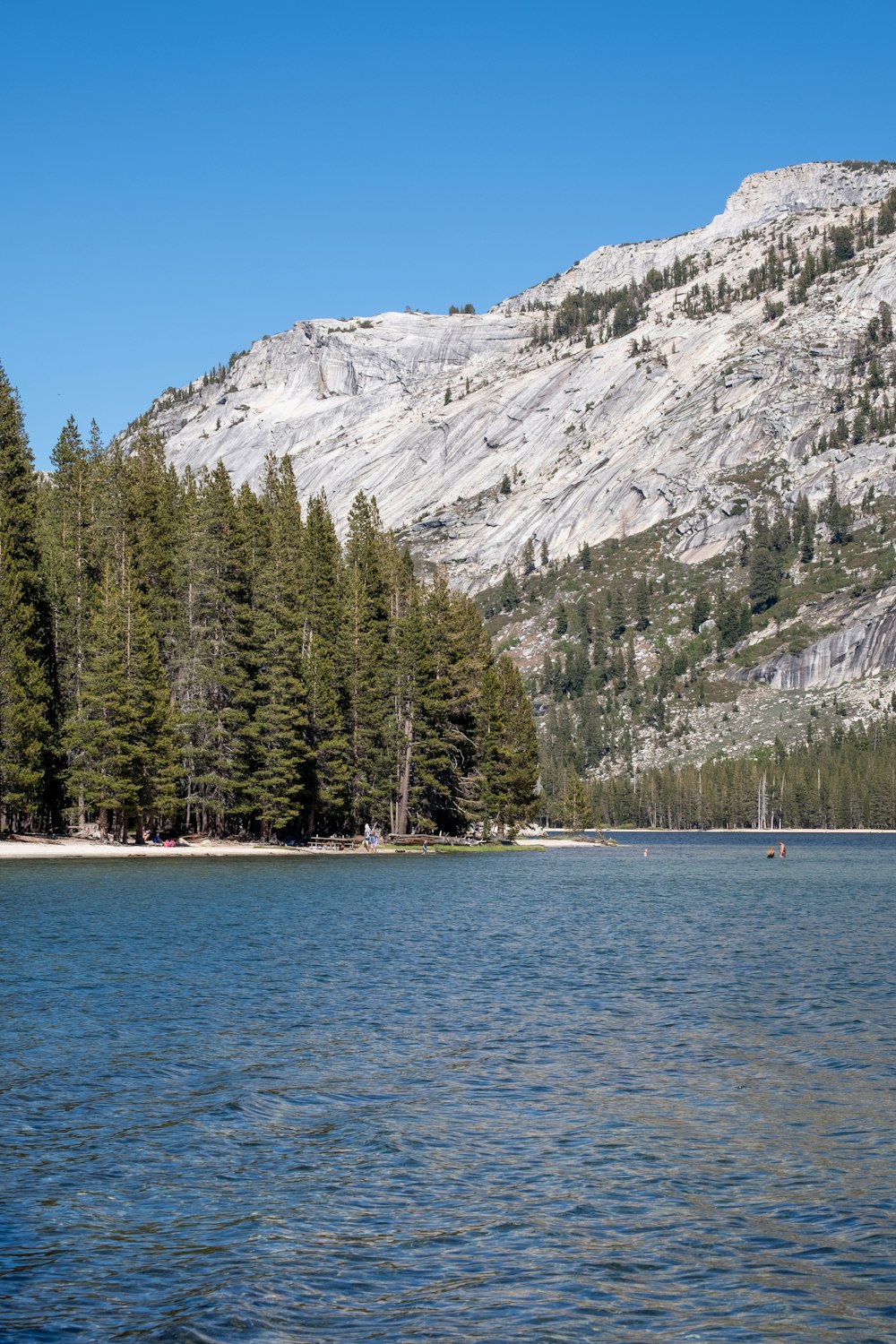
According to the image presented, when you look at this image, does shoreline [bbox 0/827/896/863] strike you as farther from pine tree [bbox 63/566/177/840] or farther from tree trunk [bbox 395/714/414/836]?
pine tree [bbox 63/566/177/840]

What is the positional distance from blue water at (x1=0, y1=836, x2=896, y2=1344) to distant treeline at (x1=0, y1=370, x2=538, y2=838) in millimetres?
A: 42041

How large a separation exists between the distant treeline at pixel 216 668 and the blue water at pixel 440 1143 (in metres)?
42.0

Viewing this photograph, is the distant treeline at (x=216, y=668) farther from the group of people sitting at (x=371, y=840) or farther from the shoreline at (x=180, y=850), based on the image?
the group of people sitting at (x=371, y=840)

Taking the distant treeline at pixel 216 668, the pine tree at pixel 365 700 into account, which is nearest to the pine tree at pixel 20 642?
the distant treeline at pixel 216 668

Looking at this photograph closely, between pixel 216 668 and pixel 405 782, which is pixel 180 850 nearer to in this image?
pixel 216 668

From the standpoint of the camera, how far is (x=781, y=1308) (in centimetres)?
1447

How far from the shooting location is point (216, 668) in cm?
9300

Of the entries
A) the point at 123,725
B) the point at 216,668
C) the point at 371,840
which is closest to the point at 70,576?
the point at 216,668

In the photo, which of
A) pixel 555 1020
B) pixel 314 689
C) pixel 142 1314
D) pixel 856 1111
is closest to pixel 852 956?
pixel 555 1020

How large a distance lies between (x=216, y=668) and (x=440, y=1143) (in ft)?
244

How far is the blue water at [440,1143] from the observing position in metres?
14.6

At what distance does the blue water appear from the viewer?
14.6 meters

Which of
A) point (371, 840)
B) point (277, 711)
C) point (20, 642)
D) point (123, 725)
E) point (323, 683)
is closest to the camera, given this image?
point (20, 642)

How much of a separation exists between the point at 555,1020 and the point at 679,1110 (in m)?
8.57
